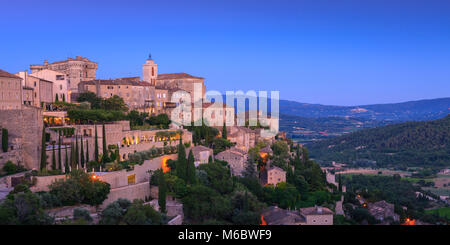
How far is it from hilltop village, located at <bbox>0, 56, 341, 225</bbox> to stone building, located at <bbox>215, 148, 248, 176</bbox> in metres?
0.09

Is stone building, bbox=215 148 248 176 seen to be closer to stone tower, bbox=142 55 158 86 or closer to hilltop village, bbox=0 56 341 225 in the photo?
hilltop village, bbox=0 56 341 225

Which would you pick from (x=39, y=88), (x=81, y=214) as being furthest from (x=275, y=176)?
(x=39, y=88)

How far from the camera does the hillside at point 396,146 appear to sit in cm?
8659

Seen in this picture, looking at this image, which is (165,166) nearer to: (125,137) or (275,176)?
(125,137)

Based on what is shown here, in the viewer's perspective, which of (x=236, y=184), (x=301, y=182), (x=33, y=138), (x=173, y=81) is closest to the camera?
(x=33, y=138)

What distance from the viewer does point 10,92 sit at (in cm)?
2605

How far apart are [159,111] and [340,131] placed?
110516 millimetres

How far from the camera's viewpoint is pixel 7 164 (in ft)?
76.1

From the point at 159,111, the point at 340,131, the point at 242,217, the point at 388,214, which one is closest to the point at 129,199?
the point at 242,217

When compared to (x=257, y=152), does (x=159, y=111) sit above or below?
above

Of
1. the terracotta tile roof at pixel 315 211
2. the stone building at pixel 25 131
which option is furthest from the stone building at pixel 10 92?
the terracotta tile roof at pixel 315 211

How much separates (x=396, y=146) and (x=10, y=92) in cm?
9001

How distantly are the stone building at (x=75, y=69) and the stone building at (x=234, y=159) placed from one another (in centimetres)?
1755
